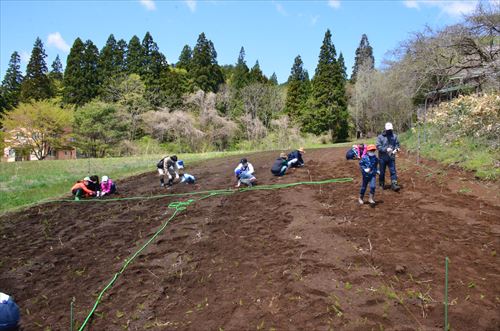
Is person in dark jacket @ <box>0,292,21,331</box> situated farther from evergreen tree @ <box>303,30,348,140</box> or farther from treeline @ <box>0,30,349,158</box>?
evergreen tree @ <box>303,30,348,140</box>

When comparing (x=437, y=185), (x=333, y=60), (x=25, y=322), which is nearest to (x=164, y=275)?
(x=25, y=322)

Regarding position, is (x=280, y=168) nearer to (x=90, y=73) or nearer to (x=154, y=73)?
(x=154, y=73)

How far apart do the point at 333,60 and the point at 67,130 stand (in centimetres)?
3090

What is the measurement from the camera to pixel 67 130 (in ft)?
127

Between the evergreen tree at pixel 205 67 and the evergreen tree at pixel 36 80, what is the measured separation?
17690 mm

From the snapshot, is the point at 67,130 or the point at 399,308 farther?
the point at 67,130

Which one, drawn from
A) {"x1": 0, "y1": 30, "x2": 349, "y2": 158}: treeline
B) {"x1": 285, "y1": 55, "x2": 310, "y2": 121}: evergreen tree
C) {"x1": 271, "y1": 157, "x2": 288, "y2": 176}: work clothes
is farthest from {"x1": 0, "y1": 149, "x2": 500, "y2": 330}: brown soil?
{"x1": 285, "y1": 55, "x2": 310, "y2": 121}: evergreen tree

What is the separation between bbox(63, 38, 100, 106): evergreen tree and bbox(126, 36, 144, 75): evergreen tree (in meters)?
3.93

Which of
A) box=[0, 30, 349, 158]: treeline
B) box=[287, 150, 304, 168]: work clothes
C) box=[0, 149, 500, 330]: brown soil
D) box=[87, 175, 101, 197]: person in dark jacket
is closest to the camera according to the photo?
box=[0, 149, 500, 330]: brown soil

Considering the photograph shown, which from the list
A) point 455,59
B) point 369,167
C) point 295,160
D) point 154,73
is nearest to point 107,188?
point 295,160

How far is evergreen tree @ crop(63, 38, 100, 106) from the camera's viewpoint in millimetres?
42188

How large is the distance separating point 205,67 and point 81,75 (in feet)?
46.8

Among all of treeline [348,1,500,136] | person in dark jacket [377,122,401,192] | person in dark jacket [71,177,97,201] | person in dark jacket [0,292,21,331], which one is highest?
treeline [348,1,500,136]

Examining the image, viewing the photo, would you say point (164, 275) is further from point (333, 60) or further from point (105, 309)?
point (333, 60)
